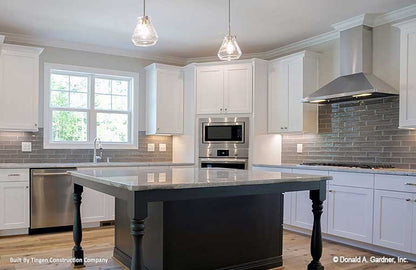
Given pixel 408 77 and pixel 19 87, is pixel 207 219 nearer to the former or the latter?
pixel 408 77

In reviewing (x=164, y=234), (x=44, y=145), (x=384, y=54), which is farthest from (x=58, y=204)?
(x=384, y=54)

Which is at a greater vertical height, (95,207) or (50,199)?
(50,199)

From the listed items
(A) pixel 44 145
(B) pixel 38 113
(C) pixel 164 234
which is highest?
(B) pixel 38 113

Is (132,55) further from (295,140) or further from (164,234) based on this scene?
(164,234)

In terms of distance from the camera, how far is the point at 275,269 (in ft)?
11.0

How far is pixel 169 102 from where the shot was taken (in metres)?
5.80

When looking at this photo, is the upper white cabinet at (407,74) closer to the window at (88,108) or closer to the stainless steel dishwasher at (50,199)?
the window at (88,108)

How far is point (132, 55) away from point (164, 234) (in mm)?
3696

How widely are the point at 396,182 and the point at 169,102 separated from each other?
11.0 feet

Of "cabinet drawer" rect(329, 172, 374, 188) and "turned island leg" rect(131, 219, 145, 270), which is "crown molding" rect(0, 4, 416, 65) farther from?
"turned island leg" rect(131, 219, 145, 270)

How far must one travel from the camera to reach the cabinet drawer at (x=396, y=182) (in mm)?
3493

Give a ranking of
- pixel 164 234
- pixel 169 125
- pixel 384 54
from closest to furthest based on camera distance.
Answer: pixel 164 234 < pixel 384 54 < pixel 169 125

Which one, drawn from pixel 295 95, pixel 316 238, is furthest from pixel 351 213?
pixel 295 95

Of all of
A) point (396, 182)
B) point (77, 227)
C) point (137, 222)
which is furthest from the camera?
point (396, 182)
